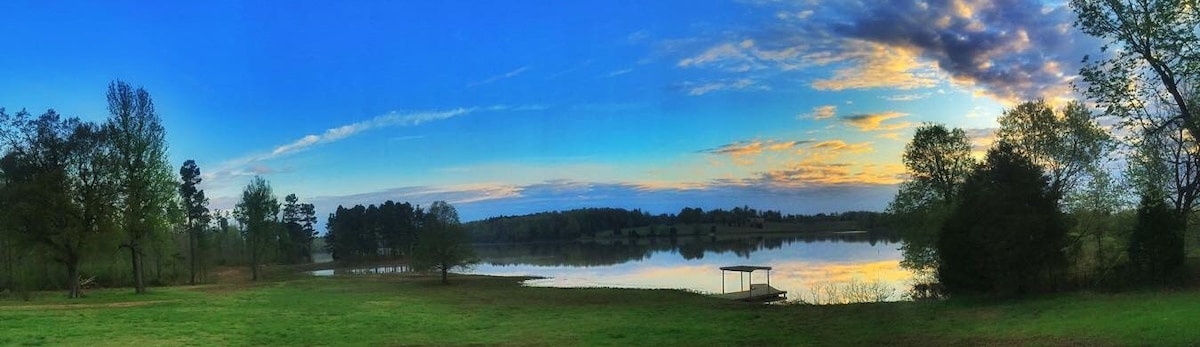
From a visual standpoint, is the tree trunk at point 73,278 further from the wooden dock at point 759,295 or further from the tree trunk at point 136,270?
the wooden dock at point 759,295

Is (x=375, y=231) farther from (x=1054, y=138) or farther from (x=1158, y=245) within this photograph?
(x=1158, y=245)

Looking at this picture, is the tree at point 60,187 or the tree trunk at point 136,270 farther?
the tree trunk at point 136,270

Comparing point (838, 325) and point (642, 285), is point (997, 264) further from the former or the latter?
point (642, 285)

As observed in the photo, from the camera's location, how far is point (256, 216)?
71.1 metres

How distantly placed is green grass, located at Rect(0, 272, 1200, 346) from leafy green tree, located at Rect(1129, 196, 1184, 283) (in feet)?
14.9

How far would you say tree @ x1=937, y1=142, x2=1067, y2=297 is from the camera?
87.6ft

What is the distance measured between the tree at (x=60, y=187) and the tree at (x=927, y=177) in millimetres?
45798

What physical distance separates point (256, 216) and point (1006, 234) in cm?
6757

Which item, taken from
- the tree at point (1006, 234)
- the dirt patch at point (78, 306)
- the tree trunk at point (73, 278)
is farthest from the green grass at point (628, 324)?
the tree trunk at point (73, 278)

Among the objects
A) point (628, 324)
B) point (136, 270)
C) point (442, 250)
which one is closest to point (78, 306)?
point (136, 270)

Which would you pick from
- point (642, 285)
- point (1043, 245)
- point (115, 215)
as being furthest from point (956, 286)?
point (115, 215)

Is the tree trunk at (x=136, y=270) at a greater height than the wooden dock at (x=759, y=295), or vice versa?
the tree trunk at (x=136, y=270)

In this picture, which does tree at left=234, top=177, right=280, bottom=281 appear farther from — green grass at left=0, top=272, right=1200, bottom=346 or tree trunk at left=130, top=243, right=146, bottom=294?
green grass at left=0, top=272, right=1200, bottom=346

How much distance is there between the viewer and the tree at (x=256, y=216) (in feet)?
233
